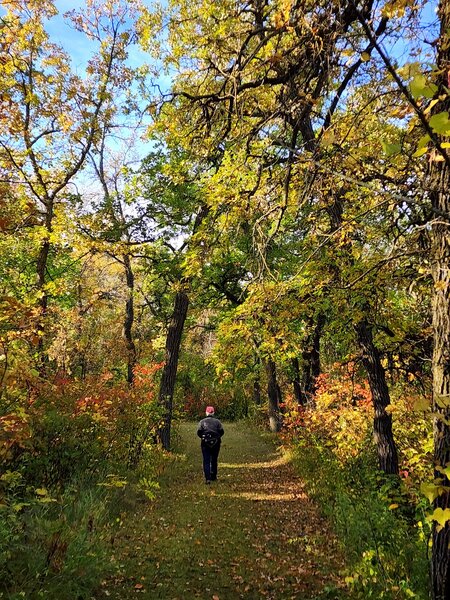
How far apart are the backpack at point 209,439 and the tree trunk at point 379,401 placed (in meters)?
4.16

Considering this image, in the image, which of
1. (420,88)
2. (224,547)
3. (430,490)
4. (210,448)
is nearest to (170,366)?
(210,448)

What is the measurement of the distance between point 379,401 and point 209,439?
179 inches

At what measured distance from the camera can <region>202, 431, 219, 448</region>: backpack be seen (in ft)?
32.3

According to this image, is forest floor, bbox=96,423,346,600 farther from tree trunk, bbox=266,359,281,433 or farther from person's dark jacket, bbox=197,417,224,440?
tree trunk, bbox=266,359,281,433

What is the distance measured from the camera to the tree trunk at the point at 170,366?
12.7 metres

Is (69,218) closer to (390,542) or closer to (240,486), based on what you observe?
(240,486)

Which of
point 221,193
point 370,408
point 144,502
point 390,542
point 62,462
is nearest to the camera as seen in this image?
point 390,542

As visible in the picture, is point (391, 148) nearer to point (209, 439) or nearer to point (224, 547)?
point (224, 547)

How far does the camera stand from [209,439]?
32.6 ft

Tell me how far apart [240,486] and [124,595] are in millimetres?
5785

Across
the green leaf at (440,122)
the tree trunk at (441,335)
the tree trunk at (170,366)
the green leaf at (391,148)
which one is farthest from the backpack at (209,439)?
the green leaf at (440,122)

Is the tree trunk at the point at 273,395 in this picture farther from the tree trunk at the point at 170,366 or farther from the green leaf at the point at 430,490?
the green leaf at the point at 430,490

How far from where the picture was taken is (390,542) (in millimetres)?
5020

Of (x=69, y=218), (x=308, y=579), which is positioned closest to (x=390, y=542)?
(x=308, y=579)
